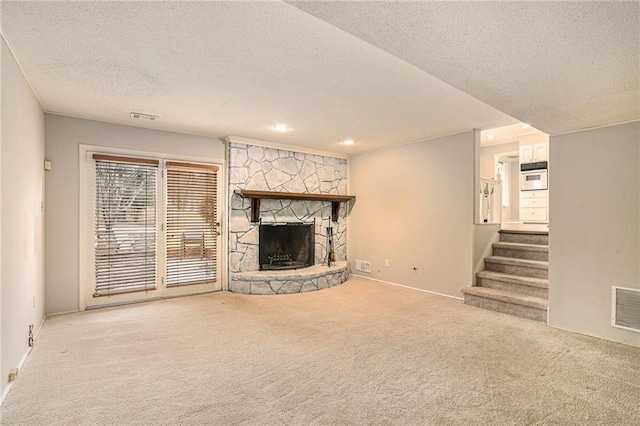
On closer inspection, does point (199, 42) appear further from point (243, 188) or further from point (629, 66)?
point (243, 188)

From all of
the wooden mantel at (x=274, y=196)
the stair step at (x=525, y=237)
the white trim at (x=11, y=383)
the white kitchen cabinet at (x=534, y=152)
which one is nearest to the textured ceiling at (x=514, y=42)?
the stair step at (x=525, y=237)

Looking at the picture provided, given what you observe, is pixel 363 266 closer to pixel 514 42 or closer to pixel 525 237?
pixel 525 237

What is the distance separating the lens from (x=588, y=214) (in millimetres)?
3562

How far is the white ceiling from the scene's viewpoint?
5.30 feet

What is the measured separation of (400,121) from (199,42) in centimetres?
282

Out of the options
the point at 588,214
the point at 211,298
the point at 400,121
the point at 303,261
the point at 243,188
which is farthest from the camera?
the point at 303,261

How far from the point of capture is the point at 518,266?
15.8ft

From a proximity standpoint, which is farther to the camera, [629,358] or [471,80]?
[629,358]

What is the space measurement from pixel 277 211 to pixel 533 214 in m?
5.12

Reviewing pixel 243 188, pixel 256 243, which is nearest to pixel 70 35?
pixel 243 188

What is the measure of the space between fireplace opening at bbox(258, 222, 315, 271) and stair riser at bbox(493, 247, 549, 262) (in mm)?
3138

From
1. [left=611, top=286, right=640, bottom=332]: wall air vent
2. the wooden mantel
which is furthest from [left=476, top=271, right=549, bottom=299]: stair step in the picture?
the wooden mantel

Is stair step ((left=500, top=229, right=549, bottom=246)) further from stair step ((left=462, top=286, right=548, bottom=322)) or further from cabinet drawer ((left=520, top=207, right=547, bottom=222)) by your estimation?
cabinet drawer ((left=520, top=207, right=547, bottom=222))

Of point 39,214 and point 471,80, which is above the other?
point 471,80
